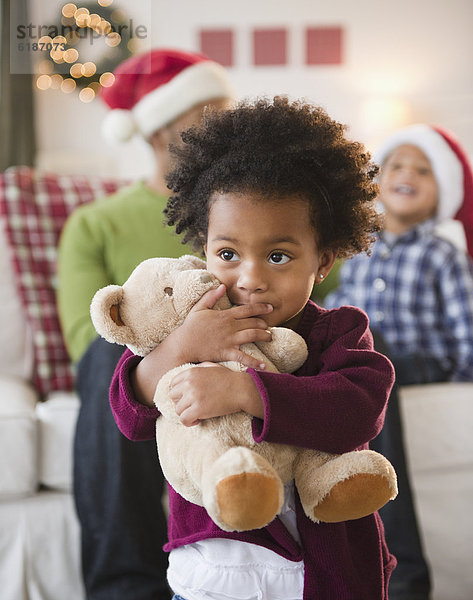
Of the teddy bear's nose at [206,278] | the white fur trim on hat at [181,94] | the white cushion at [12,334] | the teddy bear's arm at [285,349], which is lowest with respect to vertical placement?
the white cushion at [12,334]

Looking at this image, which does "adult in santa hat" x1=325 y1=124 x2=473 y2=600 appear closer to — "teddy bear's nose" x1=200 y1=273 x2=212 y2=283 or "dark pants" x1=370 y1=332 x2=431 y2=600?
"dark pants" x1=370 y1=332 x2=431 y2=600

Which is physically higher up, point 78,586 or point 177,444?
point 177,444

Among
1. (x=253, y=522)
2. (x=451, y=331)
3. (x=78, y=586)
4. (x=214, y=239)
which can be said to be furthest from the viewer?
(x=451, y=331)

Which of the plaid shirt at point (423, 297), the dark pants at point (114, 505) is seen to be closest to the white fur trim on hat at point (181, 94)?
the plaid shirt at point (423, 297)

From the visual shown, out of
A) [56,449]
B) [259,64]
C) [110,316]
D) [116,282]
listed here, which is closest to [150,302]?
[110,316]

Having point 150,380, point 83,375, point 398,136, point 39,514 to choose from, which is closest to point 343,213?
point 150,380

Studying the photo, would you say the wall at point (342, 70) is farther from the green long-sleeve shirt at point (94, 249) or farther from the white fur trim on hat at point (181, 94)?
the green long-sleeve shirt at point (94, 249)

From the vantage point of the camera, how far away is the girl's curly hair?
635mm

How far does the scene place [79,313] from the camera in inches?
58.8

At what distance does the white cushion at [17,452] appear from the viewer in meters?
1.33

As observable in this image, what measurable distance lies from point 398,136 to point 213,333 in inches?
47.4

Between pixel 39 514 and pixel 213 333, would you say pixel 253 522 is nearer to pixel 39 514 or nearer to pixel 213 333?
pixel 213 333

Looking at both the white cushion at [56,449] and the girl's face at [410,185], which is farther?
the girl's face at [410,185]

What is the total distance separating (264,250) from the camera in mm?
632
